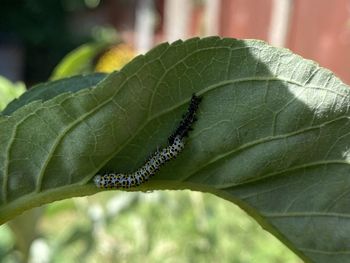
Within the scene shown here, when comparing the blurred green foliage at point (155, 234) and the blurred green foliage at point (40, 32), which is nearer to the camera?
the blurred green foliage at point (155, 234)

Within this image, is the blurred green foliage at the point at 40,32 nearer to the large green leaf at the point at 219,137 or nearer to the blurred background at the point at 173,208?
the blurred background at the point at 173,208

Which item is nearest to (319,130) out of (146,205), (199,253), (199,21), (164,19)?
(199,253)

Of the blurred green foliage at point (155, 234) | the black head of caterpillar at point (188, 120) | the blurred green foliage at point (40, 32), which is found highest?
the black head of caterpillar at point (188, 120)

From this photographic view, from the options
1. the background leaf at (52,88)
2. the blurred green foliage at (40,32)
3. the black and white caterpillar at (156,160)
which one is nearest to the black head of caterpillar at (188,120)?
the black and white caterpillar at (156,160)

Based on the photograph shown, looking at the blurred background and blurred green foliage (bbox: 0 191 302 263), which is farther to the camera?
blurred green foliage (bbox: 0 191 302 263)

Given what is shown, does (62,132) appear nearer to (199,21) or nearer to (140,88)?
(140,88)

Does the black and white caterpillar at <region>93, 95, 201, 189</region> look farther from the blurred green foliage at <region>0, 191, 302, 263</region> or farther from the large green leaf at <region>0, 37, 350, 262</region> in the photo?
the blurred green foliage at <region>0, 191, 302, 263</region>

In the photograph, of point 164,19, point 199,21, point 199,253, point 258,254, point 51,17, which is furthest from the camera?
point 51,17

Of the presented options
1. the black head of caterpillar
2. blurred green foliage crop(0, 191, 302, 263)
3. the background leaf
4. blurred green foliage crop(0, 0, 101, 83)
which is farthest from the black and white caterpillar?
blurred green foliage crop(0, 0, 101, 83)
